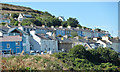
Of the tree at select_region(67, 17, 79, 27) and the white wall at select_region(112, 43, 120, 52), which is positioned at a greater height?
the tree at select_region(67, 17, 79, 27)

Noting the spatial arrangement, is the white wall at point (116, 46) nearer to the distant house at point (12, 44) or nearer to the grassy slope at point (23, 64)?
the distant house at point (12, 44)

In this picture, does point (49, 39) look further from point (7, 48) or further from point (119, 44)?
point (119, 44)

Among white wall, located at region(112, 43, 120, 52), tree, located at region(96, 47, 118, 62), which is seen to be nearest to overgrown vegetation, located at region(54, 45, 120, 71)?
tree, located at region(96, 47, 118, 62)

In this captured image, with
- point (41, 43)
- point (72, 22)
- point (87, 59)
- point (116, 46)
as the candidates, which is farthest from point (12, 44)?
point (72, 22)

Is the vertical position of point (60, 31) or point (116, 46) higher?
point (60, 31)

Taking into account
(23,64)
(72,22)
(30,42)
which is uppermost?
(72,22)

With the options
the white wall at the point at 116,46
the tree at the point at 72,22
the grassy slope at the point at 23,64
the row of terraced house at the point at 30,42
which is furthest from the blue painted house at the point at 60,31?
the grassy slope at the point at 23,64

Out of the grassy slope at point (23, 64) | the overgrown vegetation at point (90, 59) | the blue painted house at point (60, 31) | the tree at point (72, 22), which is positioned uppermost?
the tree at point (72, 22)

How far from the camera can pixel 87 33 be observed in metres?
59.6

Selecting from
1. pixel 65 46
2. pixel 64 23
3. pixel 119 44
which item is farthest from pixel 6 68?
pixel 64 23

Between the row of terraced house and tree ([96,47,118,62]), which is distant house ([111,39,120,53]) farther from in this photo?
tree ([96,47,118,62])

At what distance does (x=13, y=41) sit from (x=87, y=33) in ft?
124

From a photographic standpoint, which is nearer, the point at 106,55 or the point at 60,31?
the point at 106,55

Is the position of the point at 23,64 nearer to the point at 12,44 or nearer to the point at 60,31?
the point at 12,44
